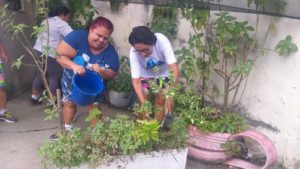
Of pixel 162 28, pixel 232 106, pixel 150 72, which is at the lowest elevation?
pixel 232 106

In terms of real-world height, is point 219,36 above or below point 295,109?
above

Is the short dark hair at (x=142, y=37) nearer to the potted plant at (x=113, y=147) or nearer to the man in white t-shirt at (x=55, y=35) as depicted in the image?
the potted plant at (x=113, y=147)

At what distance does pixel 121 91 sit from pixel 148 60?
4.80ft

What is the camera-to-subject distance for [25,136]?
13.8 ft

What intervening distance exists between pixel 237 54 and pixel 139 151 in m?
1.42

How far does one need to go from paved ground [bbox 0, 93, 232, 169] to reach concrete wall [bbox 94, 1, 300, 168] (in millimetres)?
598

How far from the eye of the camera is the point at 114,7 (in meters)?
5.26

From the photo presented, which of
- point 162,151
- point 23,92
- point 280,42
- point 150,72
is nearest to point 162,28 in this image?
point 150,72

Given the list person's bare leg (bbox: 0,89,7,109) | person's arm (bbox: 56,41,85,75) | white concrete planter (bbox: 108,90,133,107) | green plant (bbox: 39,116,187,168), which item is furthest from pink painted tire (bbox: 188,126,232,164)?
person's bare leg (bbox: 0,89,7,109)

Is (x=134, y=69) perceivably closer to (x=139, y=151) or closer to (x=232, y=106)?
(x=139, y=151)

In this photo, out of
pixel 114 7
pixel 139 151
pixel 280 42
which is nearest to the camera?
pixel 139 151

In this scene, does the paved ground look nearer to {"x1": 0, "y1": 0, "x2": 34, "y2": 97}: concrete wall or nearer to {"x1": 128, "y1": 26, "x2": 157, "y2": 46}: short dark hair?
{"x1": 0, "y1": 0, "x2": 34, "y2": 97}: concrete wall

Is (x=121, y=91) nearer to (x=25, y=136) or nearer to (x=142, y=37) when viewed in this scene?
(x=25, y=136)

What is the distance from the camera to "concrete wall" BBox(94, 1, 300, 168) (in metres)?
3.44
